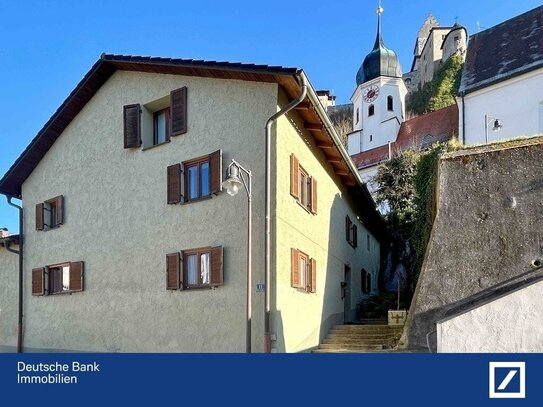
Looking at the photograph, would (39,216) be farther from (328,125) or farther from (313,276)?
(328,125)

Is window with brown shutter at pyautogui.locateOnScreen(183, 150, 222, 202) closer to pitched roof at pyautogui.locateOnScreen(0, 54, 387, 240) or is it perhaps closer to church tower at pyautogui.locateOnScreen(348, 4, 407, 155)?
pitched roof at pyautogui.locateOnScreen(0, 54, 387, 240)

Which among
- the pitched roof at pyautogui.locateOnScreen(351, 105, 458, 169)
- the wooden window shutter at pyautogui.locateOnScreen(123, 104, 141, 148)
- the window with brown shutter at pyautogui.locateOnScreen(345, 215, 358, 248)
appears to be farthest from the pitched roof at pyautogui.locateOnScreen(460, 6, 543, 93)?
the wooden window shutter at pyautogui.locateOnScreen(123, 104, 141, 148)

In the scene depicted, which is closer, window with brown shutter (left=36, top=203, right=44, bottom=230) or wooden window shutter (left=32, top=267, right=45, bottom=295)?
wooden window shutter (left=32, top=267, right=45, bottom=295)

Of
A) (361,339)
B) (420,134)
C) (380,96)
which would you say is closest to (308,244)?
(361,339)

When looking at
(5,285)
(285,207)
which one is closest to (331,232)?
(285,207)

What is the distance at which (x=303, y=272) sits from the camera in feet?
39.9

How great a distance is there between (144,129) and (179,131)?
1501mm

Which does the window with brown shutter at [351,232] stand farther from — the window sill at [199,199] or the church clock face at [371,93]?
the church clock face at [371,93]

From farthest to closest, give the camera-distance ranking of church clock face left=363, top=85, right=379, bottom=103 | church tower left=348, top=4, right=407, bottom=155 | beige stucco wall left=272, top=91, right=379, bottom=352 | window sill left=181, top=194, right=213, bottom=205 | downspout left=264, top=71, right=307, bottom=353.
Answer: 1. church clock face left=363, top=85, right=379, bottom=103
2. church tower left=348, top=4, right=407, bottom=155
3. window sill left=181, top=194, right=213, bottom=205
4. beige stucco wall left=272, top=91, right=379, bottom=352
5. downspout left=264, top=71, right=307, bottom=353

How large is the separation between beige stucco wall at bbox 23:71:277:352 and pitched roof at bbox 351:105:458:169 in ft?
111

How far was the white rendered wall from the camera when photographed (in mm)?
29156

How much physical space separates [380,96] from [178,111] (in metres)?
46.1
